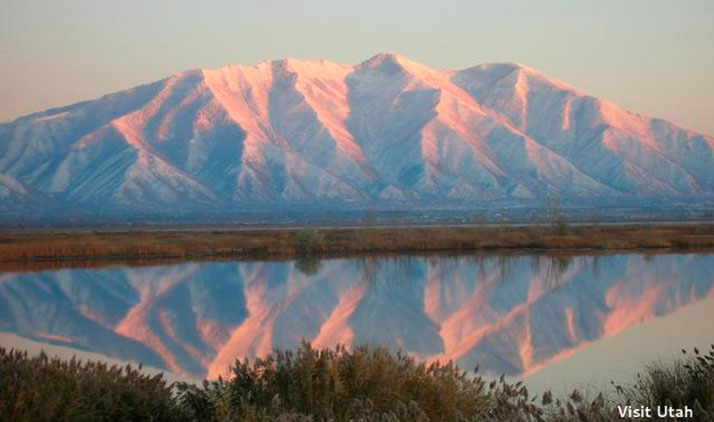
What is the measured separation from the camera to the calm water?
2047 cm

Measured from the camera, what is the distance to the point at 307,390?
10.4 m

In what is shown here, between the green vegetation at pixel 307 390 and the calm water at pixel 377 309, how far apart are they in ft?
20.3

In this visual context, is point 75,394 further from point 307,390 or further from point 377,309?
point 377,309

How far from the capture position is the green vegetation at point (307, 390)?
31.1 ft

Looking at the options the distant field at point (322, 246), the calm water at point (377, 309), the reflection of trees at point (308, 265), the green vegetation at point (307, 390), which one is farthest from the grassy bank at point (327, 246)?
the green vegetation at point (307, 390)

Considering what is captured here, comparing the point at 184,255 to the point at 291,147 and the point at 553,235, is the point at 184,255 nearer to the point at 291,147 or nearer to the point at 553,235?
the point at 553,235

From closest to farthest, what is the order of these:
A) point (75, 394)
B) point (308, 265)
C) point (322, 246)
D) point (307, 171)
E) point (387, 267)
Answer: point (75, 394) → point (387, 267) → point (308, 265) → point (322, 246) → point (307, 171)

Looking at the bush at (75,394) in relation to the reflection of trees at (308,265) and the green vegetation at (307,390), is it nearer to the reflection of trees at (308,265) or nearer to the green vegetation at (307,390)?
the green vegetation at (307,390)

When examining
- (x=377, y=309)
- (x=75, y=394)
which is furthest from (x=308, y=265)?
(x=75, y=394)

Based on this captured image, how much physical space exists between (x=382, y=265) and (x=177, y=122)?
16189 cm

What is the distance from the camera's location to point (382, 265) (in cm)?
4303

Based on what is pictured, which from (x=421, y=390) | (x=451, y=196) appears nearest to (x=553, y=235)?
(x=421, y=390)

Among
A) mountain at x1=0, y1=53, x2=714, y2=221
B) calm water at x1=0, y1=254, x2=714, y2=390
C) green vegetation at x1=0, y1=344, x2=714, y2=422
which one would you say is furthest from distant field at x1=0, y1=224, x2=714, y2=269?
mountain at x1=0, y1=53, x2=714, y2=221

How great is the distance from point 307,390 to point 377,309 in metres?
17.0
